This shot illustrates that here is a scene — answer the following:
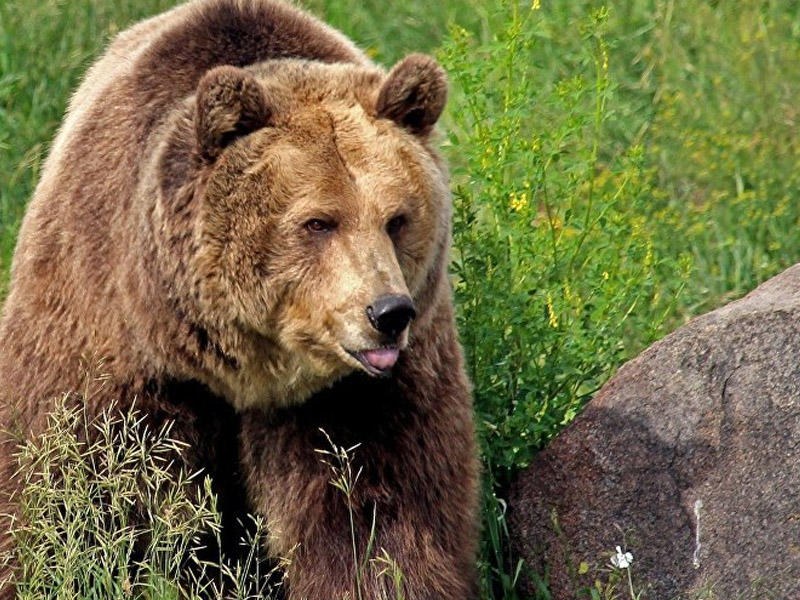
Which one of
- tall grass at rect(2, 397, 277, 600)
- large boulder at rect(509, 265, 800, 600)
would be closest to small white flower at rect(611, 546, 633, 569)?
large boulder at rect(509, 265, 800, 600)

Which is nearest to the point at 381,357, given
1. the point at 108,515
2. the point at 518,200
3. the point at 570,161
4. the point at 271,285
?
the point at 271,285

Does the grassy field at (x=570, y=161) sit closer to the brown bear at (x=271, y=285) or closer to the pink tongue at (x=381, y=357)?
the brown bear at (x=271, y=285)

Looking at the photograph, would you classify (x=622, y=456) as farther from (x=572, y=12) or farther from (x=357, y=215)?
(x=572, y=12)

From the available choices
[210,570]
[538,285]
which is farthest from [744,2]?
[210,570]

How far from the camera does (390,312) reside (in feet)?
14.4

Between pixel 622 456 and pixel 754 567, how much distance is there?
1.95 feet

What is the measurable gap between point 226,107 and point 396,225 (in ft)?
1.90

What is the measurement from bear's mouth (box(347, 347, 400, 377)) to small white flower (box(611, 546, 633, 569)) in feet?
3.77

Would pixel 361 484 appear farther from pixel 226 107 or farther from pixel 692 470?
pixel 226 107

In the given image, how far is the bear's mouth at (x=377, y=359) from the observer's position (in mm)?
4523

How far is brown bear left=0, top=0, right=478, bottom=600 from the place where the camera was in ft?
15.2

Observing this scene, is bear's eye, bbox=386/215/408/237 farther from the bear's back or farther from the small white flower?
the small white flower

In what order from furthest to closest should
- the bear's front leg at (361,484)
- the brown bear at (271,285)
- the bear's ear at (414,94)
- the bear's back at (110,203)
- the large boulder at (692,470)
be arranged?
1. the large boulder at (692,470)
2. the bear's front leg at (361,484)
3. the bear's back at (110,203)
4. the bear's ear at (414,94)
5. the brown bear at (271,285)

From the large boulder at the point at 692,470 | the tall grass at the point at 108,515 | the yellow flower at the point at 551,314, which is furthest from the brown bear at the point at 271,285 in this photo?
the yellow flower at the point at 551,314
